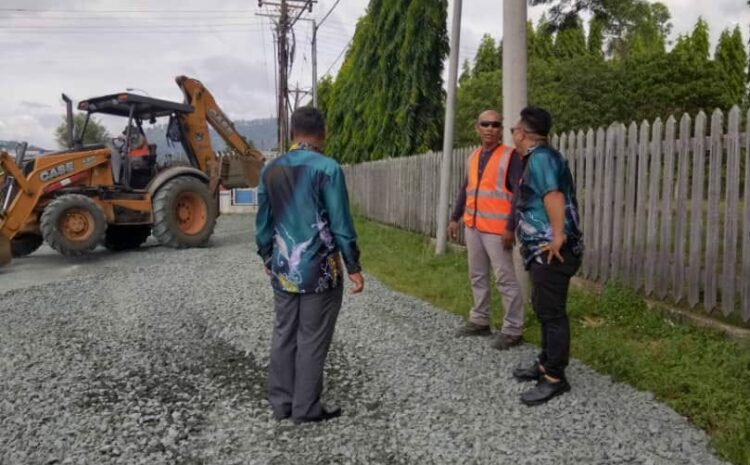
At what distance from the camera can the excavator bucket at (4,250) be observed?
31.0 feet

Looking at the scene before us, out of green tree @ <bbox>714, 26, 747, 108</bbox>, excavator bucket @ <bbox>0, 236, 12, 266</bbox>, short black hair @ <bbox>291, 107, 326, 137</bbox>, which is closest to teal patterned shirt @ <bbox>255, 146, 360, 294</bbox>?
short black hair @ <bbox>291, 107, 326, 137</bbox>

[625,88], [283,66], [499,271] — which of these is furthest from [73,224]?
[283,66]

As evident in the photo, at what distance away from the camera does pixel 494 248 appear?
4.97 meters

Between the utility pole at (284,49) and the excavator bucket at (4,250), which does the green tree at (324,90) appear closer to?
the utility pole at (284,49)

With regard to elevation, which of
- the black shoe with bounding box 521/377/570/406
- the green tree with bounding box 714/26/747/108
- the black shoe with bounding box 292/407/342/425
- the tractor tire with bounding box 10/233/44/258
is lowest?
the black shoe with bounding box 292/407/342/425

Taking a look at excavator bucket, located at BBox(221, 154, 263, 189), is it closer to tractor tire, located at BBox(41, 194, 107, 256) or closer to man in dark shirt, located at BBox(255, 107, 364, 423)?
tractor tire, located at BBox(41, 194, 107, 256)

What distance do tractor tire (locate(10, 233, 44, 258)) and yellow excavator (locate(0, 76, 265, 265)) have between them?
2 cm

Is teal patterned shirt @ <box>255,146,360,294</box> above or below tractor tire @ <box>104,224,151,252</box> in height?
above

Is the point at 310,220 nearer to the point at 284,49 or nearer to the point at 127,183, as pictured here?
the point at 127,183

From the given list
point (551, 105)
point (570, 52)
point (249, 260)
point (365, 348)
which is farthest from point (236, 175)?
point (570, 52)

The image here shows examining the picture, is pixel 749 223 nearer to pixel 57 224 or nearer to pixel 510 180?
pixel 510 180

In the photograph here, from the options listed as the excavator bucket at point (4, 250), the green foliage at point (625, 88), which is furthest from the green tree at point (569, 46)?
the excavator bucket at point (4, 250)

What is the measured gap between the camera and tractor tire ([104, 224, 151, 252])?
11.9 m

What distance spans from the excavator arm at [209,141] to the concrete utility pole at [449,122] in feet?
16.7
